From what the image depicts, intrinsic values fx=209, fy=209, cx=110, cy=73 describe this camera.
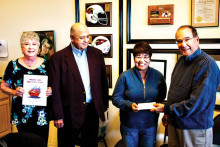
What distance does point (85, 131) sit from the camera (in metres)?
2.08

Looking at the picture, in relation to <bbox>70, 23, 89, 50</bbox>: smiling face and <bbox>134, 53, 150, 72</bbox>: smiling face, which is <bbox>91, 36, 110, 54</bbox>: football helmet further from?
<bbox>134, 53, 150, 72</bbox>: smiling face

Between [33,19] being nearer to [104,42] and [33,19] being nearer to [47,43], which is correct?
[47,43]

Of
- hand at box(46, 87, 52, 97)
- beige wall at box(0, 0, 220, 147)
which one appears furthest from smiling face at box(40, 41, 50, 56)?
hand at box(46, 87, 52, 97)

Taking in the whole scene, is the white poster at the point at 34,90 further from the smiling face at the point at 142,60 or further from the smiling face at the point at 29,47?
the smiling face at the point at 142,60

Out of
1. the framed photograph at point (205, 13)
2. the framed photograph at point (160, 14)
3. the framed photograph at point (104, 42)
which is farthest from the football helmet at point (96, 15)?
the framed photograph at point (205, 13)

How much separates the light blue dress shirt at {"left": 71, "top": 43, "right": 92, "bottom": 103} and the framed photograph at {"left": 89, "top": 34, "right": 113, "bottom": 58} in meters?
0.59

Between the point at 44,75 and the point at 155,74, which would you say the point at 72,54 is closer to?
the point at 44,75

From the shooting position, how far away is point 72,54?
6.31 feet

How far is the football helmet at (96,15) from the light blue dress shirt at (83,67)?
696 mm

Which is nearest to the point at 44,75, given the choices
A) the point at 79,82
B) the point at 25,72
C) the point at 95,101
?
the point at 25,72

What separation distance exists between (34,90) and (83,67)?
1.56 ft

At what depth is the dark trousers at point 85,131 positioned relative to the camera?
6.55 feet

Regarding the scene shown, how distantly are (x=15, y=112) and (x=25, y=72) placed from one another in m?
0.37

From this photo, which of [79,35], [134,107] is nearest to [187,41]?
[134,107]
